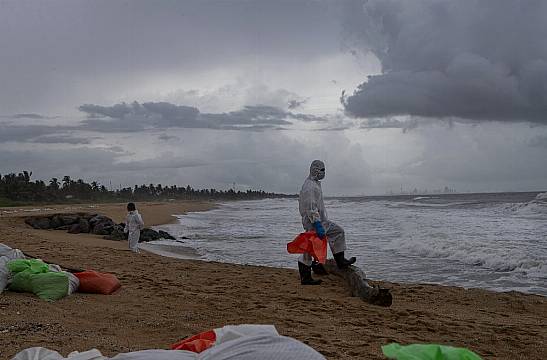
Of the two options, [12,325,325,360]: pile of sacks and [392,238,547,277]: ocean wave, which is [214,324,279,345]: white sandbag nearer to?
[12,325,325,360]: pile of sacks

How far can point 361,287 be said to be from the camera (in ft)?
23.0

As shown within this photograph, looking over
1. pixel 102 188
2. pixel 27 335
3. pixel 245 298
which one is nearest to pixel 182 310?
pixel 245 298

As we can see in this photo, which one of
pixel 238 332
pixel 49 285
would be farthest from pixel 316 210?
pixel 238 332

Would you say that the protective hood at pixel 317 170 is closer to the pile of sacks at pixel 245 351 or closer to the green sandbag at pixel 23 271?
the green sandbag at pixel 23 271

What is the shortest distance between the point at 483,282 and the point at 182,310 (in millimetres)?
5576

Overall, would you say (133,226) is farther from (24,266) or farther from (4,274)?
(4,274)

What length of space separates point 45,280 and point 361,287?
3865 millimetres

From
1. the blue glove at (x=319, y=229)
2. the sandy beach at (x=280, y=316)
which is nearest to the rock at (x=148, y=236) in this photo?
the sandy beach at (x=280, y=316)

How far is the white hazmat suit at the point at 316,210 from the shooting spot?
8109 mm

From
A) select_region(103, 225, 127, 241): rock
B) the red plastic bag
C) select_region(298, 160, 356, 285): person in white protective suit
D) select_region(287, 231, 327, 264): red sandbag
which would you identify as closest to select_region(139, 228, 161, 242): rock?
select_region(103, 225, 127, 241): rock

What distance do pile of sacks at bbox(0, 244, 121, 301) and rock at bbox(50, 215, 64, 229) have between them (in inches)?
610

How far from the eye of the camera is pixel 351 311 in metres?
6.15

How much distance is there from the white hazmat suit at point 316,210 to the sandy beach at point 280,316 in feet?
1.92

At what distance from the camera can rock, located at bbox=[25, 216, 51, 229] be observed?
2078cm
